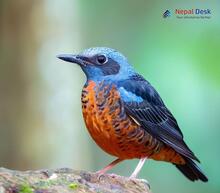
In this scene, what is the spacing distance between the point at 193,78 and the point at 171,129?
9.84 ft

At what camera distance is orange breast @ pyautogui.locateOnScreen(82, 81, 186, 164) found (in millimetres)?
4754

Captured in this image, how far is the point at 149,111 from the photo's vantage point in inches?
202

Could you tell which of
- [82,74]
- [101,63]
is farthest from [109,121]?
[82,74]

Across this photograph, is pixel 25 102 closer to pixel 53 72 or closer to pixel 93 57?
pixel 53 72

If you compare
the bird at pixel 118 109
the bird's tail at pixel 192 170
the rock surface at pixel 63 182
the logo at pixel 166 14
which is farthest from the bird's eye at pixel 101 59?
the logo at pixel 166 14

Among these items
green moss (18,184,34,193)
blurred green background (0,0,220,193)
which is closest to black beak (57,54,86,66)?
green moss (18,184,34,193)

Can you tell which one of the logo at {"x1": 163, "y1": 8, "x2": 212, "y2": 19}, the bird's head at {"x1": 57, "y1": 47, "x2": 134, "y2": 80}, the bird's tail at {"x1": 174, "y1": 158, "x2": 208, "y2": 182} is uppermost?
the logo at {"x1": 163, "y1": 8, "x2": 212, "y2": 19}

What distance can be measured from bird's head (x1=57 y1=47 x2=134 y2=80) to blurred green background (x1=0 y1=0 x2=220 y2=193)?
7.58 ft

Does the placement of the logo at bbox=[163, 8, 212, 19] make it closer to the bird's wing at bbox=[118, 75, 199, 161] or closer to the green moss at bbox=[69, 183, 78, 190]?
the bird's wing at bbox=[118, 75, 199, 161]

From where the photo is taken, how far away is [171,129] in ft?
17.4

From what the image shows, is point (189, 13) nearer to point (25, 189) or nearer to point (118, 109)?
point (118, 109)

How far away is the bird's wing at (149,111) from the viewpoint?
4.91 metres

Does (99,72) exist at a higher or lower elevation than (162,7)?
lower

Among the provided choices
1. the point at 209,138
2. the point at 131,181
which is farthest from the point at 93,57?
the point at 209,138
